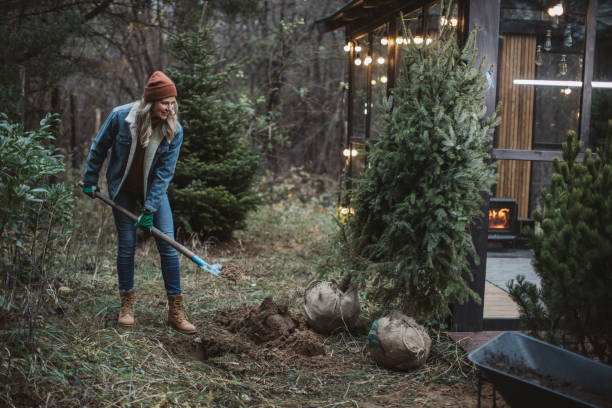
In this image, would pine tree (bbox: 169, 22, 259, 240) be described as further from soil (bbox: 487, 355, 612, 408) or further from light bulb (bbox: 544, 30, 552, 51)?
soil (bbox: 487, 355, 612, 408)

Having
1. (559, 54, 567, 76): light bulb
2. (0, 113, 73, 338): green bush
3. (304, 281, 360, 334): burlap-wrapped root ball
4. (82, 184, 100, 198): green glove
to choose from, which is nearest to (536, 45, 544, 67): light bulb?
(559, 54, 567, 76): light bulb

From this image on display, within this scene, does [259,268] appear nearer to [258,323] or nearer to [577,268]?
[258,323]

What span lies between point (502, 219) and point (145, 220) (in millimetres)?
5670

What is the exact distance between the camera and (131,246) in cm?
416

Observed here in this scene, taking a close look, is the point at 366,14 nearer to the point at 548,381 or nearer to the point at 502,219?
the point at 502,219

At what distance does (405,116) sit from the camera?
152 inches

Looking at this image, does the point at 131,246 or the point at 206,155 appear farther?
the point at 206,155

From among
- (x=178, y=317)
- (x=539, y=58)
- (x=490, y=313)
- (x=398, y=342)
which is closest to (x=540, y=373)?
(x=398, y=342)

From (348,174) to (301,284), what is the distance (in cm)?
256

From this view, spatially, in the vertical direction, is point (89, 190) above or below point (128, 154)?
below

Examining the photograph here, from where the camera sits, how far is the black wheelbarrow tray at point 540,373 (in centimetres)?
255

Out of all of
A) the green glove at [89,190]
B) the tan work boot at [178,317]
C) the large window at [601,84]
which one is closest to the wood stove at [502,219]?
the large window at [601,84]

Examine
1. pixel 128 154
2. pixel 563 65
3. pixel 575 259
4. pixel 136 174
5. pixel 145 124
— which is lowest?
pixel 575 259

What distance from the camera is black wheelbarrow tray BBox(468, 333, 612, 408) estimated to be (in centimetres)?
255
